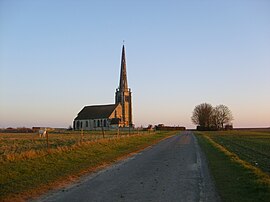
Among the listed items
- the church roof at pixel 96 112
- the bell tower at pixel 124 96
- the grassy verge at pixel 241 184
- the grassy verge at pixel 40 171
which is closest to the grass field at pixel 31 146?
the grassy verge at pixel 40 171

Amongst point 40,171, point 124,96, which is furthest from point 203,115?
point 40,171

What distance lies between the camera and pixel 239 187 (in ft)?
35.0

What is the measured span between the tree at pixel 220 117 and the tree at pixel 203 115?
6.88 feet

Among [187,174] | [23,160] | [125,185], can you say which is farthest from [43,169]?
[187,174]

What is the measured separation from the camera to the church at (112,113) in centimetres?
11794

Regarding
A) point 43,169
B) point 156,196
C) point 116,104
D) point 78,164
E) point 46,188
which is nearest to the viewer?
point 156,196

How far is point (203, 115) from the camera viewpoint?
13338cm

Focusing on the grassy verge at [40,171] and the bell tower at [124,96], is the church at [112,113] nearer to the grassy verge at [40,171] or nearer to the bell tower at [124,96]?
the bell tower at [124,96]

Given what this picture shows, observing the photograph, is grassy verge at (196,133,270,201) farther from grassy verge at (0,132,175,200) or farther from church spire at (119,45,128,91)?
church spire at (119,45,128,91)

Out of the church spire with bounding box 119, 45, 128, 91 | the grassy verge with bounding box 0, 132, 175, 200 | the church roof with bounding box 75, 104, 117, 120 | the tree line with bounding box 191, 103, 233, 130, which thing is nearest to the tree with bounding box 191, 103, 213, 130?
the tree line with bounding box 191, 103, 233, 130

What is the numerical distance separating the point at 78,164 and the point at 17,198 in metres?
7.72

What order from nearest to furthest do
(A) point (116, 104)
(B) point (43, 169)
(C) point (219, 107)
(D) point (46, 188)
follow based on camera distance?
1. (D) point (46, 188)
2. (B) point (43, 169)
3. (A) point (116, 104)
4. (C) point (219, 107)

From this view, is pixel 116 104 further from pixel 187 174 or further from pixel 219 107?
pixel 187 174

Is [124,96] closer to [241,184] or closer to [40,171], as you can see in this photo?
[40,171]
